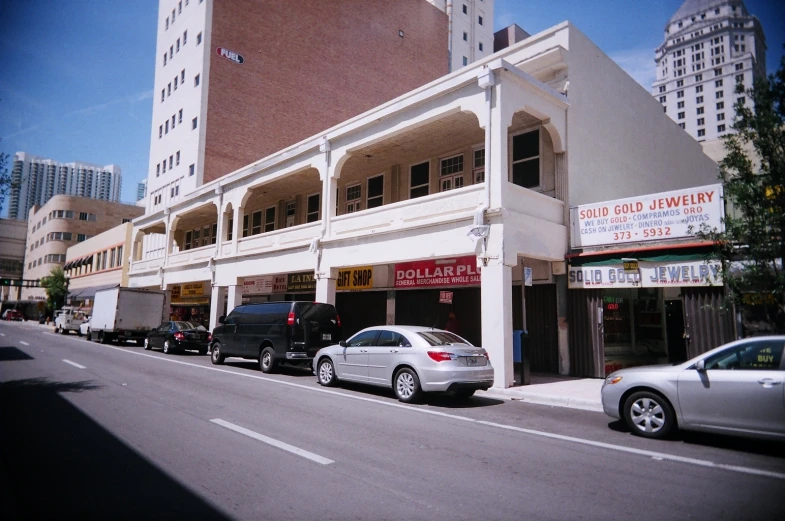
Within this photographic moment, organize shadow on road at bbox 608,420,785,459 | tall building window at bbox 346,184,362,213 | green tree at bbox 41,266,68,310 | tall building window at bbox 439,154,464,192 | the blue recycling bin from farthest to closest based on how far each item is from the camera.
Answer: green tree at bbox 41,266,68,310 < tall building window at bbox 346,184,362,213 < tall building window at bbox 439,154,464,192 < the blue recycling bin < shadow on road at bbox 608,420,785,459

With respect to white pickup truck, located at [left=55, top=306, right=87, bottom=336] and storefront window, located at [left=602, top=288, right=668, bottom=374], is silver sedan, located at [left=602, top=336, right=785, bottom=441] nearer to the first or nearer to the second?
storefront window, located at [left=602, top=288, right=668, bottom=374]

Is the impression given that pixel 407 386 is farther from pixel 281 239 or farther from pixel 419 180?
pixel 281 239

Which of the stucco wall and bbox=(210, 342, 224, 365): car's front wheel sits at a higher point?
the stucco wall

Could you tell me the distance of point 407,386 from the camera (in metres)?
10.1

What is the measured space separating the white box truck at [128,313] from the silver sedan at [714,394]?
24.5 m

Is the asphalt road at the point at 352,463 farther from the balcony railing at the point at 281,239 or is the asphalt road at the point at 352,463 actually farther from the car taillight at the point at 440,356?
the balcony railing at the point at 281,239

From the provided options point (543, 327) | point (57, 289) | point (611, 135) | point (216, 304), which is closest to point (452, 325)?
point (543, 327)

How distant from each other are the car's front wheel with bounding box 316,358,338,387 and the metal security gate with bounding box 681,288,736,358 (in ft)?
28.4

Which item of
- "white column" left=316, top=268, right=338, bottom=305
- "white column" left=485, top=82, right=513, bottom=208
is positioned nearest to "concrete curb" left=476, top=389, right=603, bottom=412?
"white column" left=485, top=82, right=513, bottom=208

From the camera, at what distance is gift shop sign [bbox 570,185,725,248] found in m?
12.3

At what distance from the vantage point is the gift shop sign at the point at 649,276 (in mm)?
11953

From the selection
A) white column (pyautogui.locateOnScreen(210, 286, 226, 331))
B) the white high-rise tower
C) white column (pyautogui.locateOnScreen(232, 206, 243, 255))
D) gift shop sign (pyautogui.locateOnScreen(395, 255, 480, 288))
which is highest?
the white high-rise tower

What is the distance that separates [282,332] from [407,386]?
5.53 m

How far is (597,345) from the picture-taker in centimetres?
1384
